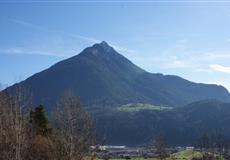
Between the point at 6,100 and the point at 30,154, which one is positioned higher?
the point at 6,100

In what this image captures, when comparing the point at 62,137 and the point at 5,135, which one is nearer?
the point at 62,137

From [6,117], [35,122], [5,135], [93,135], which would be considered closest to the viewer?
[93,135]

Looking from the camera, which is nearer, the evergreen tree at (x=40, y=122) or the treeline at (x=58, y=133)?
the treeline at (x=58, y=133)

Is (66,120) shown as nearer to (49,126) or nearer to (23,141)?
(23,141)

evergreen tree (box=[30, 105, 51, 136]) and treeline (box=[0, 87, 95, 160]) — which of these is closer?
treeline (box=[0, 87, 95, 160])

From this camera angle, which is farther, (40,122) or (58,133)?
(40,122)

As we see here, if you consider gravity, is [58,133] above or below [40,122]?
below

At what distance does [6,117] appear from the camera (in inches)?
2926

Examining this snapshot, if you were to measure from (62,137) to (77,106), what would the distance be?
4099mm

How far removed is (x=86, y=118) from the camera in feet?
207

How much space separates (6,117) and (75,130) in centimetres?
1588

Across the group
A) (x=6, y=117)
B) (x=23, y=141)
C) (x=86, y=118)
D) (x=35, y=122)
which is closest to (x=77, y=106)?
(x=86, y=118)

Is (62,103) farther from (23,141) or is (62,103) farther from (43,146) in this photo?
(43,146)

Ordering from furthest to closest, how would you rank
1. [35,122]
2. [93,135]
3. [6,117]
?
[35,122], [6,117], [93,135]
